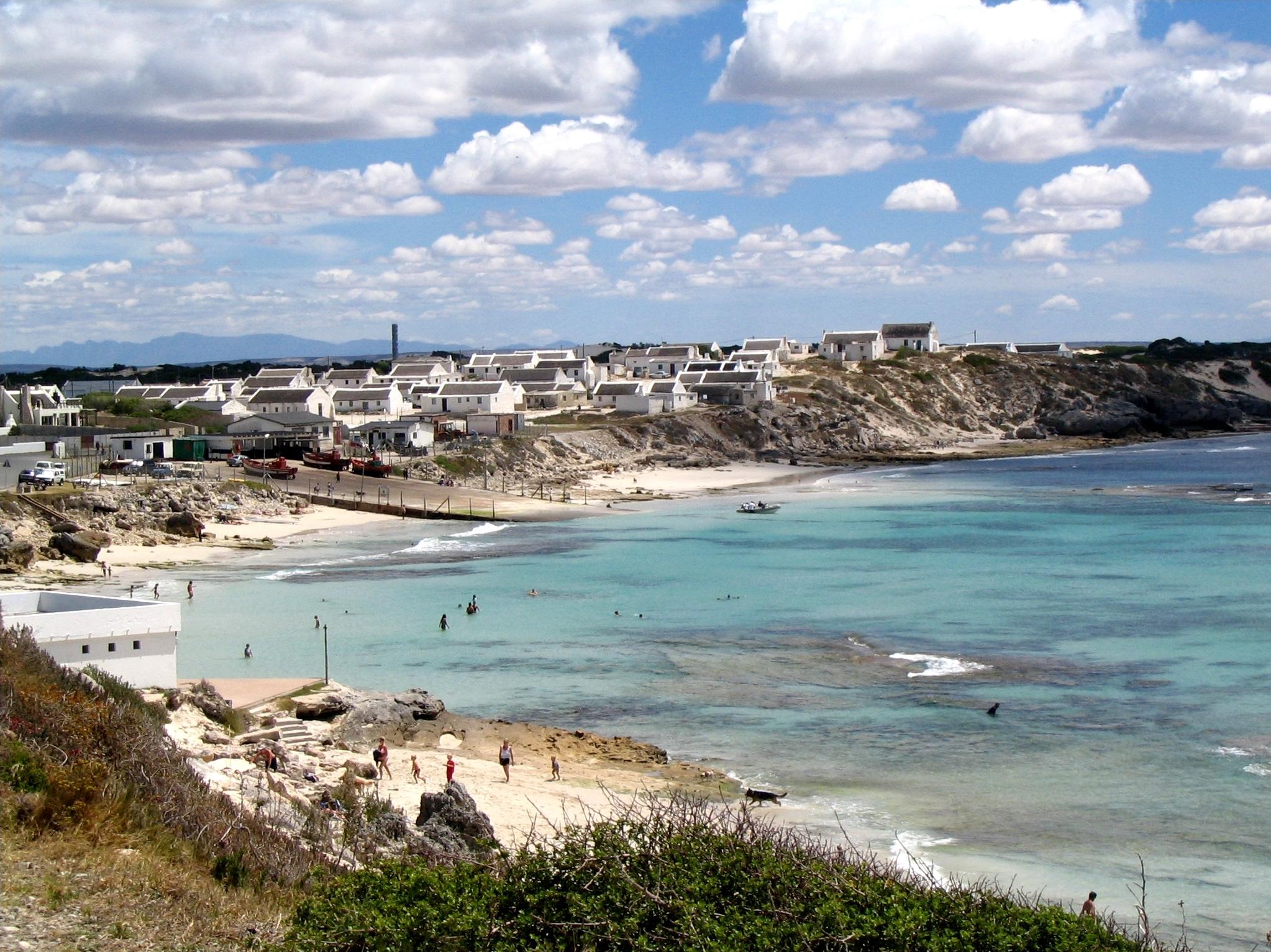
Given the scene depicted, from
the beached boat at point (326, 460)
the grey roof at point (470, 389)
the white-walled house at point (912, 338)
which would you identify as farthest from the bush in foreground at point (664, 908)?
the white-walled house at point (912, 338)

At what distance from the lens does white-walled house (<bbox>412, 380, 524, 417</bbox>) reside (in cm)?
10188

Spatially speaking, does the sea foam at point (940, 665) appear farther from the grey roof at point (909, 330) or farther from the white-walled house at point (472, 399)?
the grey roof at point (909, 330)

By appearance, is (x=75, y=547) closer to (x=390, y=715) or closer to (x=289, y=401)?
(x=390, y=715)

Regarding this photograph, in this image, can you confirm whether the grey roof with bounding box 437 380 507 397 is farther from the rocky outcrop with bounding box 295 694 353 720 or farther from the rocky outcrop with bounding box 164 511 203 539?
the rocky outcrop with bounding box 295 694 353 720

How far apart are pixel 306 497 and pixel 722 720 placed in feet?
144

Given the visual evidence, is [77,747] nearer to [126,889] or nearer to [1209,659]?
[126,889]

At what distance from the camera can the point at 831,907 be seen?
1223 centimetres

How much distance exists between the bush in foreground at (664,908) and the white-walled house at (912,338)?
141 m

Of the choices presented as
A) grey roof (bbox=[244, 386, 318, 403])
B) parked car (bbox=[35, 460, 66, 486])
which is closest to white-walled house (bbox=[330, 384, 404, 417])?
grey roof (bbox=[244, 386, 318, 403])

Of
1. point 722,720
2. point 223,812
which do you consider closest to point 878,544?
point 722,720

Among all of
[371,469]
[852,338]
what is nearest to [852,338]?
[852,338]

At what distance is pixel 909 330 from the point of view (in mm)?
153000

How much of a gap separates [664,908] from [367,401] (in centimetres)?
9744

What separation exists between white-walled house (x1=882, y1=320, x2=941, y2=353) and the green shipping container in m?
94.4
